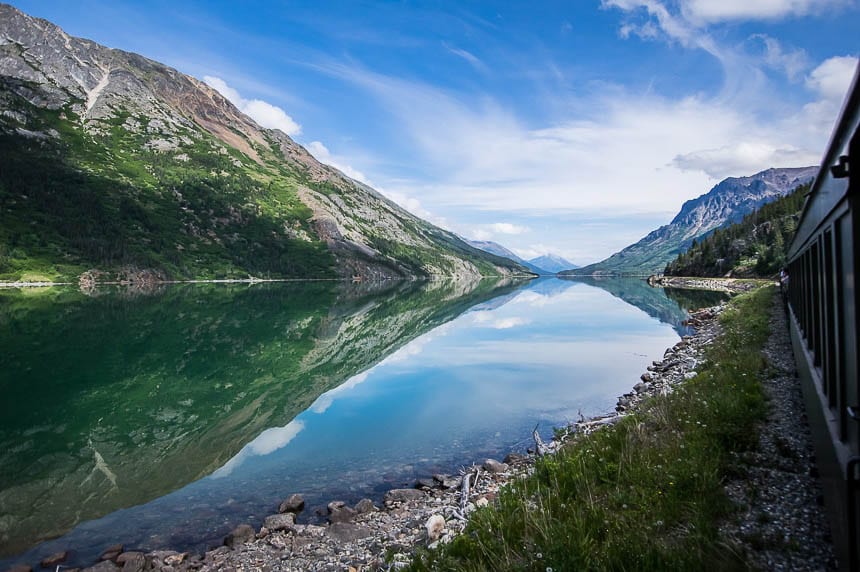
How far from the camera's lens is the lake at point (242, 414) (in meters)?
14.5

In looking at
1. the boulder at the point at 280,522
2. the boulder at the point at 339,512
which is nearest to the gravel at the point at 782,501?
the boulder at the point at 339,512

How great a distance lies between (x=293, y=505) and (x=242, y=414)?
11.4m

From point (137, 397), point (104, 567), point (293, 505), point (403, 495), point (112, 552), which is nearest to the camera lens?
point (104, 567)

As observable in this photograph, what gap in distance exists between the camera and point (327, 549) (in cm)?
1118

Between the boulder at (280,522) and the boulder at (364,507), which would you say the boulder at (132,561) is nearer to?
the boulder at (280,522)

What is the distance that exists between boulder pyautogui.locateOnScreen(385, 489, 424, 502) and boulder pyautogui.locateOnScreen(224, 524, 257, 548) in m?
3.86

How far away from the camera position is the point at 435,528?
9969 millimetres

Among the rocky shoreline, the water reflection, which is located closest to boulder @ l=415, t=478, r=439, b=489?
the water reflection

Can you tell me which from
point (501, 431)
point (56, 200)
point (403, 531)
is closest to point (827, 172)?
point (403, 531)

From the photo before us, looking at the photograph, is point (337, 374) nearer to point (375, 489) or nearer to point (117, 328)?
point (375, 489)

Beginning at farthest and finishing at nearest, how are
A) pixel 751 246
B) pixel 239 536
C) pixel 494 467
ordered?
pixel 751 246 → pixel 494 467 → pixel 239 536

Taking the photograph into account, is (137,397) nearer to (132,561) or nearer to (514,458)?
(132,561)

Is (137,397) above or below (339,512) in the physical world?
above

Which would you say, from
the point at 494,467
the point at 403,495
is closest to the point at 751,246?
the point at 494,467
